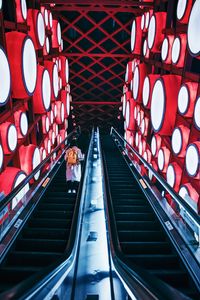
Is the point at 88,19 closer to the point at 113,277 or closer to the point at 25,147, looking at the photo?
the point at 25,147

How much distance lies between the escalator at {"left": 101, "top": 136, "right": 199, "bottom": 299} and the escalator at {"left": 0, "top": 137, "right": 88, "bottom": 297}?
750 millimetres

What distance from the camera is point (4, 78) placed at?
4.68 m

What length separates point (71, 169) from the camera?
5.80 m

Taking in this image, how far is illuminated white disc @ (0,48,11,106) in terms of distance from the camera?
454 centimetres

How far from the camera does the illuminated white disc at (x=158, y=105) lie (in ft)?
21.1

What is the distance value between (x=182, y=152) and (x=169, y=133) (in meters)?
1.05

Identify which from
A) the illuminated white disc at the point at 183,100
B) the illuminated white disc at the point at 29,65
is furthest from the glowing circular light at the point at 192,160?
the illuminated white disc at the point at 29,65

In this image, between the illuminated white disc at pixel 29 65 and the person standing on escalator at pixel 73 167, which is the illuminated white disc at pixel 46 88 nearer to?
the illuminated white disc at pixel 29 65

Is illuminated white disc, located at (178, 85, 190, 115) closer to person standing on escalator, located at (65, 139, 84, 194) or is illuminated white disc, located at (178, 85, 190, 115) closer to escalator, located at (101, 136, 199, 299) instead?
escalator, located at (101, 136, 199, 299)

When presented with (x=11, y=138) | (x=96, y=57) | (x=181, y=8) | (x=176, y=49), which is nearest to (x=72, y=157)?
(x=11, y=138)

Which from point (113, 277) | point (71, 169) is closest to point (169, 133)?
point (71, 169)

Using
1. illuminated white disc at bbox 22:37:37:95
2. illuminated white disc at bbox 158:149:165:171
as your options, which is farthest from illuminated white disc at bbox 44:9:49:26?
illuminated white disc at bbox 158:149:165:171

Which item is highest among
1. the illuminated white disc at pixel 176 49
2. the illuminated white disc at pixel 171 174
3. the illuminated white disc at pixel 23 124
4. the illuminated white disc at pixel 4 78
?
the illuminated white disc at pixel 176 49

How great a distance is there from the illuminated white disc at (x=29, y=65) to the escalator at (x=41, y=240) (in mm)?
2150
